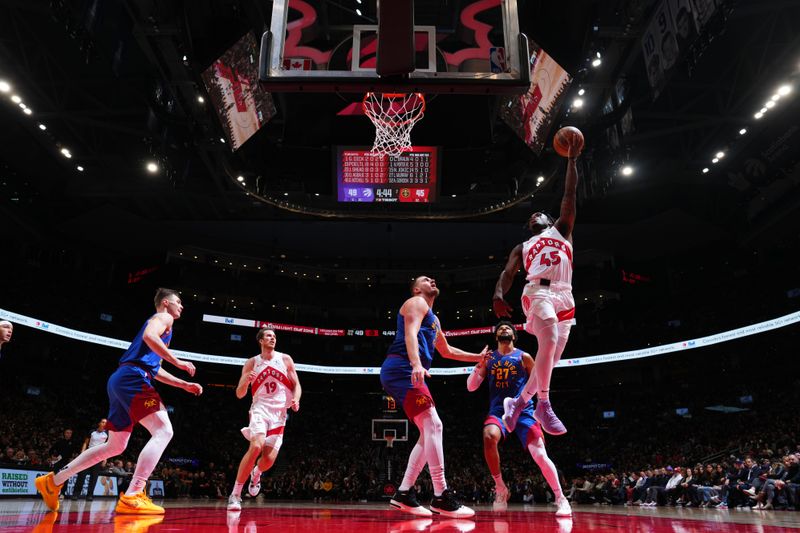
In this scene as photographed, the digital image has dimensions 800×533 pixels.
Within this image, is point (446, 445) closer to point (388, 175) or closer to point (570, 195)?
point (388, 175)

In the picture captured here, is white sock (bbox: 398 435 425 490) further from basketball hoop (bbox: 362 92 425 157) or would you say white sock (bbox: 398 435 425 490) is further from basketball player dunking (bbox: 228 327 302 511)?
basketball hoop (bbox: 362 92 425 157)

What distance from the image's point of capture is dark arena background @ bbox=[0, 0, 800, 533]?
337 inches

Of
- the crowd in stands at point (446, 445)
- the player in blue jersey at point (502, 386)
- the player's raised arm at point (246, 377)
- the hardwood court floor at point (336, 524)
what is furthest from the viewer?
the crowd in stands at point (446, 445)

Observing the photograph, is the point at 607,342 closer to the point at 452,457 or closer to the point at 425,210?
the point at 452,457

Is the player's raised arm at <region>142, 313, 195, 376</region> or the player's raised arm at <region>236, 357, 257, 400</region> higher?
the player's raised arm at <region>142, 313, 195, 376</region>

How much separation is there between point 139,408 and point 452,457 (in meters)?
23.4

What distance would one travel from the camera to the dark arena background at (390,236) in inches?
337

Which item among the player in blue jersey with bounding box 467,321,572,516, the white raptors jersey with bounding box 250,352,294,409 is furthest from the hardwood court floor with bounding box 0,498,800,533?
the white raptors jersey with bounding box 250,352,294,409

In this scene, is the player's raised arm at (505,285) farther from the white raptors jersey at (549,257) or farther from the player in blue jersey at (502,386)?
the player in blue jersey at (502,386)

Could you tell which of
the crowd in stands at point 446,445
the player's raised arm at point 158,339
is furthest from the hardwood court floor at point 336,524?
the crowd in stands at point 446,445

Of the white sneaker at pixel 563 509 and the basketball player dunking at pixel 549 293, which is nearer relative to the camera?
the basketball player dunking at pixel 549 293

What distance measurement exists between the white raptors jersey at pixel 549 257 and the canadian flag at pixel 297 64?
3.43 m

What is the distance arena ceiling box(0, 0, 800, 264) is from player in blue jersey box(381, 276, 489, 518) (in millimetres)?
7985

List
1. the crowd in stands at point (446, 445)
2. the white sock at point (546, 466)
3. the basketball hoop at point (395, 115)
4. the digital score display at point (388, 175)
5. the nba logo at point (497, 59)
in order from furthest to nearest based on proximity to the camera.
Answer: the crowd in stands at point (446, 445) < the digital score display at point (388, 175) < the basketball hoop at point (395, 115) < the nba logo at point (497, 59) < the white sock at point (546, 466)
